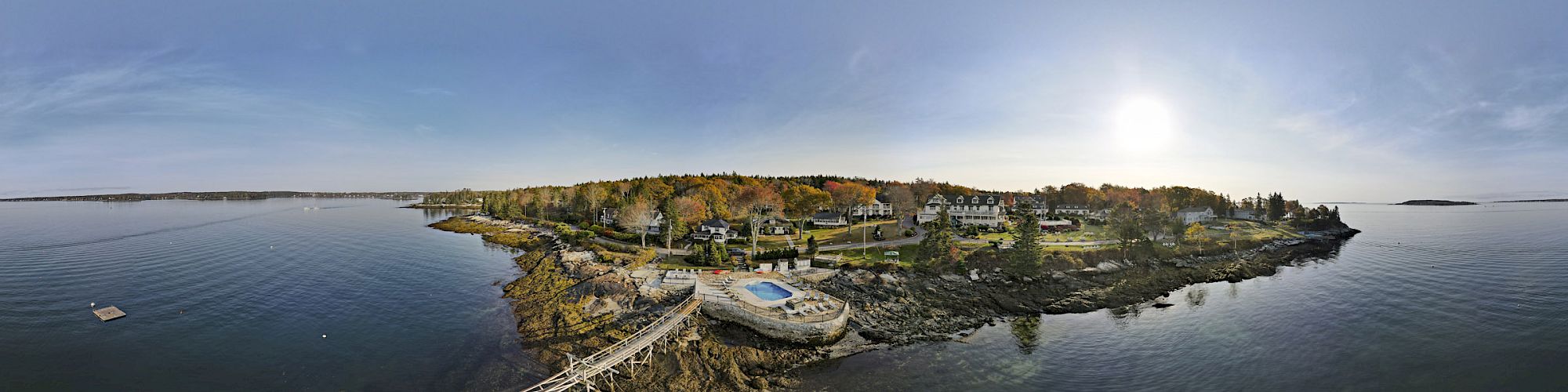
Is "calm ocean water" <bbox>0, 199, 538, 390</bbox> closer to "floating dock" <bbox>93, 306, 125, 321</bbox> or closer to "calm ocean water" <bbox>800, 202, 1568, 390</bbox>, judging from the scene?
"floating dock" <bbox>93, 306, 125, 321</bbox>

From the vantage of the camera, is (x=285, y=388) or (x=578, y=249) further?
(x=578, y=249)

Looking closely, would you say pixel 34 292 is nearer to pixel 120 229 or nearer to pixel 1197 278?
pixel 120 229

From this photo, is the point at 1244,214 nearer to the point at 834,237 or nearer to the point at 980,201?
the point at 980,201

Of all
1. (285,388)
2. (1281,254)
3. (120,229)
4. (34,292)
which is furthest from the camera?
(120,229)

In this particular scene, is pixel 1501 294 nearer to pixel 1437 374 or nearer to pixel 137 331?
pixel 1437 374

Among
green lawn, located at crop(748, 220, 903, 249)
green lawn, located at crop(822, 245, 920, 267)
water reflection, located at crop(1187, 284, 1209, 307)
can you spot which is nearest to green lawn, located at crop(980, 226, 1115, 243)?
green lawn, located at crop(748, 220, 903, 249)

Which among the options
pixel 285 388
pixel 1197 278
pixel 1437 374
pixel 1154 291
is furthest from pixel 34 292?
pixel 1197 278

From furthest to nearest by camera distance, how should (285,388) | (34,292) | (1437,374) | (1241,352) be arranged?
1. (34,292)
2. (1241,352)
3. (1437,374)
4. (285,388)
